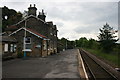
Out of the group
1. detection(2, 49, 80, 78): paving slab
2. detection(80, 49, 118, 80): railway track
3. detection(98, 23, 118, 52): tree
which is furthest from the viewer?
detection(98, 23, 118, 52): tree

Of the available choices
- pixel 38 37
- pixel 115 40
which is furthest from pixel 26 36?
pixel 115 40

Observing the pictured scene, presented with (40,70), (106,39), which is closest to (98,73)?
(40,70)

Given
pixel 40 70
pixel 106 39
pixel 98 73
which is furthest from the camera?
pixel 106 39

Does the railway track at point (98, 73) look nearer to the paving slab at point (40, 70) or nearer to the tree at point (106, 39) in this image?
the paving slab at point (40, 70)

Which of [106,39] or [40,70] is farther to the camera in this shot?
[106,39]

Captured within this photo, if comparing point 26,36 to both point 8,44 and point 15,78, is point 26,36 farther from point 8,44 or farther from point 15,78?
point 15,78

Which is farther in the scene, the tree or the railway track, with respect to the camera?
the tree

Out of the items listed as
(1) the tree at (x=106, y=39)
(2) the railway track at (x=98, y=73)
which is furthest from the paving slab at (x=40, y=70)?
(1) the tree at (x=106, y=39)

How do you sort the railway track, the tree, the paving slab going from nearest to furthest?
the paving slab, the railway track, the tree

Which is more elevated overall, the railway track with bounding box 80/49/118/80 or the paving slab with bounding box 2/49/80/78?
the paving slab with bounding box 2/49/80/78

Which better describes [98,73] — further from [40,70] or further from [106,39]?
[106,39]

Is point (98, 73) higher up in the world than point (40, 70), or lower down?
lower down

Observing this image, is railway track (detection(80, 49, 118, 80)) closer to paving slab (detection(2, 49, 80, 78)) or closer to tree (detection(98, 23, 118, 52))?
paving slab (detection(2, 49, 80, 78))

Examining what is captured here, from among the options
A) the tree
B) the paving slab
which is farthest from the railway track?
the tree
